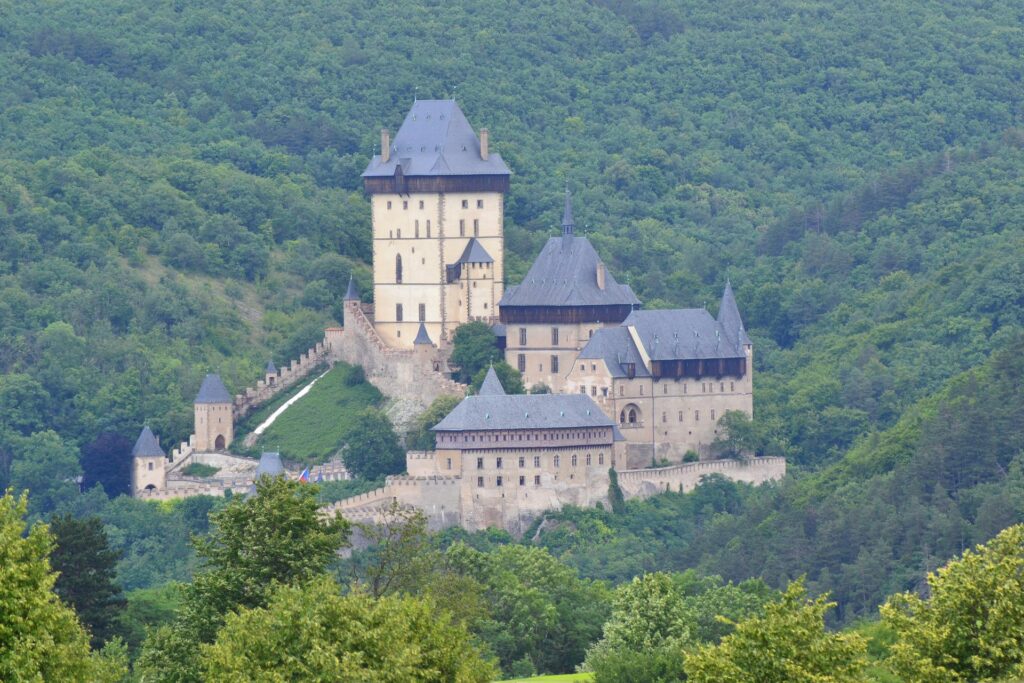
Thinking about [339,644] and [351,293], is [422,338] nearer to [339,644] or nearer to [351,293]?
[351,293]

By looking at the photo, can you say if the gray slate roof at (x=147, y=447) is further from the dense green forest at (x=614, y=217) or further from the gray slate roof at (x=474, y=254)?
the gray slate roof at (x=474, y=254)

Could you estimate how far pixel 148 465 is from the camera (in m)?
102

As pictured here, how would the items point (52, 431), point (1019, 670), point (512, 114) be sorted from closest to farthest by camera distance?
point (1019, 670) < point (52, 431) < point (512, 114)

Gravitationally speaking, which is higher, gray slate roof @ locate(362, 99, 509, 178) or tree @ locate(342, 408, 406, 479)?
gray slate roof @ locate(362, 99, 509, 178)

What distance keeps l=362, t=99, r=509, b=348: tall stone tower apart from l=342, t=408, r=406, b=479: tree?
16.9 feet

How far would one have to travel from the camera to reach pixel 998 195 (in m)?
133

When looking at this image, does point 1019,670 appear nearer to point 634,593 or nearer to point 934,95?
point 634,593

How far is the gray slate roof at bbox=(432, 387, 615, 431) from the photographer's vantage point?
317 ft

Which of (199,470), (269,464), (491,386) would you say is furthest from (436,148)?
(199,470)

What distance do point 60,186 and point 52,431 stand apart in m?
21.8

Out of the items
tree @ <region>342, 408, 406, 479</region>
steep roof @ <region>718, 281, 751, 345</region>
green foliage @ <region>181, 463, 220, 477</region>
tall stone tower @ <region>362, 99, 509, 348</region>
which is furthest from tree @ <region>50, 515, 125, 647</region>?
steep roof @ <region>718, 281, 751, 345</region>

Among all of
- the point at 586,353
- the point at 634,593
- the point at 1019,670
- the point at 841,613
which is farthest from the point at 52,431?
the point at 1019,670

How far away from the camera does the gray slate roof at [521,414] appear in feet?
317

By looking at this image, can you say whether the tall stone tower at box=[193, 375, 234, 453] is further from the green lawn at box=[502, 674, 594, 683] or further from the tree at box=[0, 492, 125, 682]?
the tree at box=[0, 492, 125, 682]
